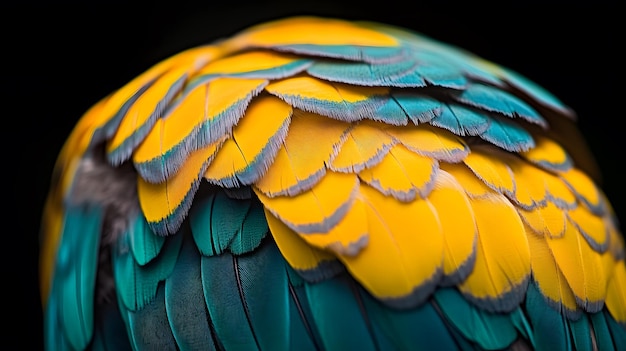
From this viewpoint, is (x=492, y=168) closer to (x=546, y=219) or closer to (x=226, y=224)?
(x=546, y=219)

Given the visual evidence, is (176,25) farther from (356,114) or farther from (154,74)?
(356,114)

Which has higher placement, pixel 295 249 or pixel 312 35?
pixel 312 35

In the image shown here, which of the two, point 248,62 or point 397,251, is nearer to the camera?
point 397,251

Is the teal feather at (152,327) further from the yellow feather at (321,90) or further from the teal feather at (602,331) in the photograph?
the teal feather at (602,331)

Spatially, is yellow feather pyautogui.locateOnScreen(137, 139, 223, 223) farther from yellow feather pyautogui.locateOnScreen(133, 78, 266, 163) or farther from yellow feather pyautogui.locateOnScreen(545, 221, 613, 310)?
yellow feather pyautogui.locateOnScreen(545, 221, 613, 310)

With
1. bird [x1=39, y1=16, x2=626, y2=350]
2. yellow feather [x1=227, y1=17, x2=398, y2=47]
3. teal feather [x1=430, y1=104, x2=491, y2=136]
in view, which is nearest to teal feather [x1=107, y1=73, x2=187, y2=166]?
bird [x1=39, y1=16, x2=626, y2=350]

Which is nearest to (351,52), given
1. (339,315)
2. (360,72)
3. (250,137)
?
(360,72)

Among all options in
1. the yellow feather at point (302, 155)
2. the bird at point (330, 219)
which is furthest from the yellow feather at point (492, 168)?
the yellow feather at point (302, 155)
